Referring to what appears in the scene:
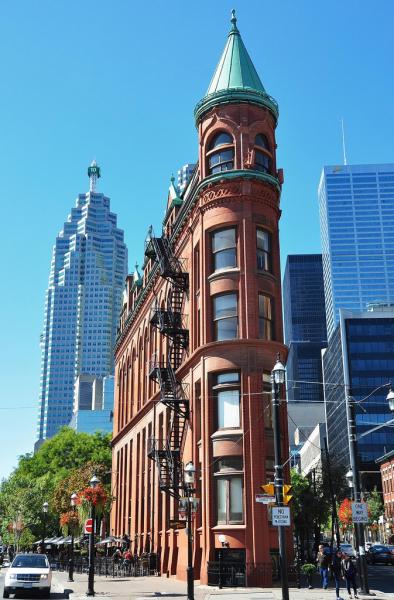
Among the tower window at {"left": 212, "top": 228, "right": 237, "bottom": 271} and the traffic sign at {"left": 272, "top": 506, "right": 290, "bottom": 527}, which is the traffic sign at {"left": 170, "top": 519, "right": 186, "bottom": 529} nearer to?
the tower window at {"left": 212, "top": 228, "right": 237, "bottom": 271}

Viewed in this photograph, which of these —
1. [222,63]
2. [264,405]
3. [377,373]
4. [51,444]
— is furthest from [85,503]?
[377,373]

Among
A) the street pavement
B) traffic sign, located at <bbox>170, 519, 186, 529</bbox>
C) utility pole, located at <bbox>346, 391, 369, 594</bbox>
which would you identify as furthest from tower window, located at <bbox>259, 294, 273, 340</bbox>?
the street pavement

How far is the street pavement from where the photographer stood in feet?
85.5

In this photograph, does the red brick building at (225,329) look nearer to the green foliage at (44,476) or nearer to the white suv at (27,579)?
the white suv at (27,579)

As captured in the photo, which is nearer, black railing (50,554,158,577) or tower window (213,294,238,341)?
tower window (213,294,238,341)

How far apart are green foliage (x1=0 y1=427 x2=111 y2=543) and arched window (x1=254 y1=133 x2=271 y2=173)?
153 feet

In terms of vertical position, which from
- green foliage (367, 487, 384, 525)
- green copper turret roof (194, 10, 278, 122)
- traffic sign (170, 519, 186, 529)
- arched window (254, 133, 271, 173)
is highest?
green copper turret roof (194, 10, 278, 122)

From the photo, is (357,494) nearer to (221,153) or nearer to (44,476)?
(221,153)

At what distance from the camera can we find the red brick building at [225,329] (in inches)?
1256

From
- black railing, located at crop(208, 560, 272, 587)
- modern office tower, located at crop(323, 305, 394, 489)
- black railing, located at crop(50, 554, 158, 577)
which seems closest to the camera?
black railing, located at crop(208, 560, 272, 587)

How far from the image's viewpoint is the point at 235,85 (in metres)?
37.6

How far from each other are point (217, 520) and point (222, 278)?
11.7 meters

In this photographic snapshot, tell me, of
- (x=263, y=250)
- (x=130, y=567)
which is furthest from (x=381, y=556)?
(x=263, y=250)

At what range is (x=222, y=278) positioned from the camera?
35.3 m
